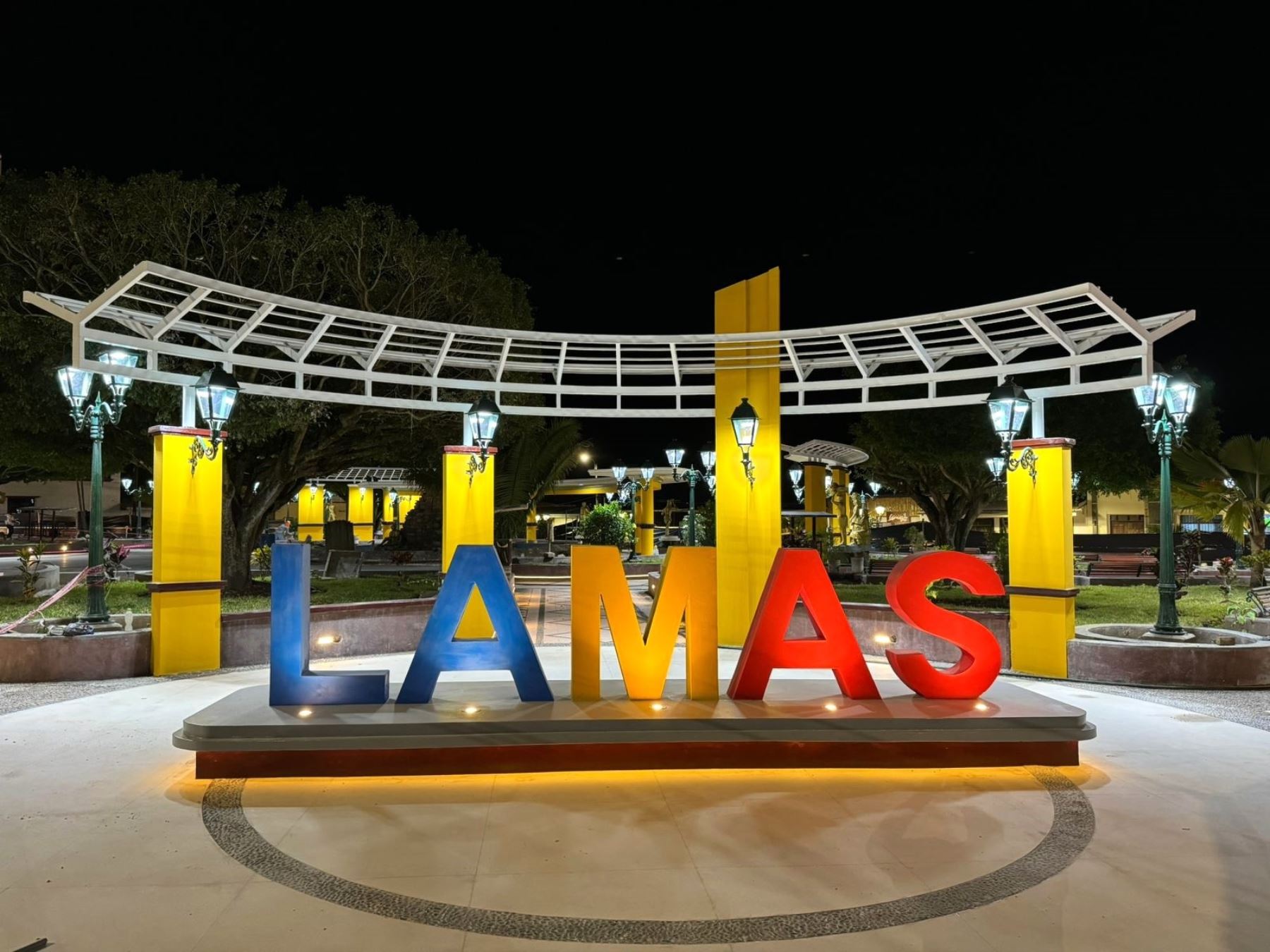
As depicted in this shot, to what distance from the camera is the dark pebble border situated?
432cm

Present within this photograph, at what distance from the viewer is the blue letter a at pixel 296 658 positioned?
7.35 meters

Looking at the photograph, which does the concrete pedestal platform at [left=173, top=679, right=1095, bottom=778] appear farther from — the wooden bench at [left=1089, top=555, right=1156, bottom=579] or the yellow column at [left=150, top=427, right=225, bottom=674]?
the wooden bench at [left=1089, top=555, right=1156, bottom=579]

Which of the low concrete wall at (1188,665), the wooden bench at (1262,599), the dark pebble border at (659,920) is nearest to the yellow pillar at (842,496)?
the wooden bench at (1262,599)

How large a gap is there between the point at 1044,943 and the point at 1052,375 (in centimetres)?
2835

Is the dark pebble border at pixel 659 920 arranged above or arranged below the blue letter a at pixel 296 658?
below

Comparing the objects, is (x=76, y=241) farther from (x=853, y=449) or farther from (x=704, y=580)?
(x=853, y=449)

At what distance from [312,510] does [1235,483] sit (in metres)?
45.8

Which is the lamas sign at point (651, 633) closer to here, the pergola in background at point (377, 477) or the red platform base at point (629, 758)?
the red platform base at point (629, 758)

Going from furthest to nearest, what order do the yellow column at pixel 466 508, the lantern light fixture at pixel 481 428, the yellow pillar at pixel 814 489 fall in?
the yellow pillar at pixel 814 489 → the yellow column at pixel 466 508 → the lantern light fixture at pixel 481 428

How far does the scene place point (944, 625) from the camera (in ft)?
25.1

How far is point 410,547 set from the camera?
109ft

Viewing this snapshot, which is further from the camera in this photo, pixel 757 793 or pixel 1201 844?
pixel 757 793

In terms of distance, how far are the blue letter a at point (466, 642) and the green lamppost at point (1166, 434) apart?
333 inches

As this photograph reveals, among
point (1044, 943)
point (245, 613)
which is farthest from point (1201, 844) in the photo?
point (245, 613)
